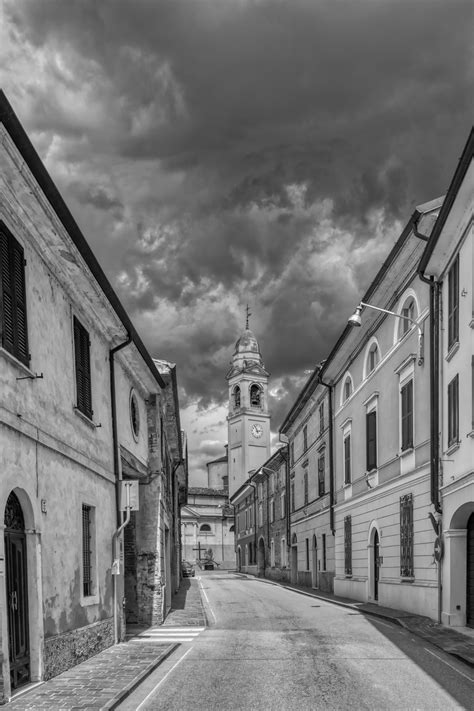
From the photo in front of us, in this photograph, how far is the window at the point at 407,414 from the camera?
18.8 m

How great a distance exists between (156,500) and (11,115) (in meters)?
11.4

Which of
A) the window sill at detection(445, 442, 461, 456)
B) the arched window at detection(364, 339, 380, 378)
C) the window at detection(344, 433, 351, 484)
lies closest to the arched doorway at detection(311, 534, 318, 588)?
the window at detection(344, 433, 351, 484)

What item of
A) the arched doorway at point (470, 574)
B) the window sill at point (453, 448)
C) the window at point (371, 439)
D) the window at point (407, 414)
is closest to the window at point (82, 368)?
the window sill at point (453, 448)

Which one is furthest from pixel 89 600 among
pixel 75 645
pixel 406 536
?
pixel 406 536

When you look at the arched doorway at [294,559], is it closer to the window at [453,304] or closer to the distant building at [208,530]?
the window at [453,304]

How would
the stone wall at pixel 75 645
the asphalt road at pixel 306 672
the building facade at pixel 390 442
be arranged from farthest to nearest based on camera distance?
the building facade at pixel 390 442 → the stone wall at pixel 75 645 → the asphalt road at pixel 306 672

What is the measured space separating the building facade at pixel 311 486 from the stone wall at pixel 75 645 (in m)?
17.3

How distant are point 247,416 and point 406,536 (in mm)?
65753

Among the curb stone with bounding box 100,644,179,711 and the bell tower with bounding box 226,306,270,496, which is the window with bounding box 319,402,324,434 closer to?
the curb stone with bounding box 100,644,179,711

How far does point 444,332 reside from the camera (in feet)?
53.7

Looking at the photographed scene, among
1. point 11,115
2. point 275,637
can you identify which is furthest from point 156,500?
point 11,115

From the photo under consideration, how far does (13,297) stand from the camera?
8.84 m

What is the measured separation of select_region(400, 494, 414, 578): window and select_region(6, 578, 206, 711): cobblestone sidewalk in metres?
7.63

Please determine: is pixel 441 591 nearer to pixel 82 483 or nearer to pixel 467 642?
pixel 467 642
